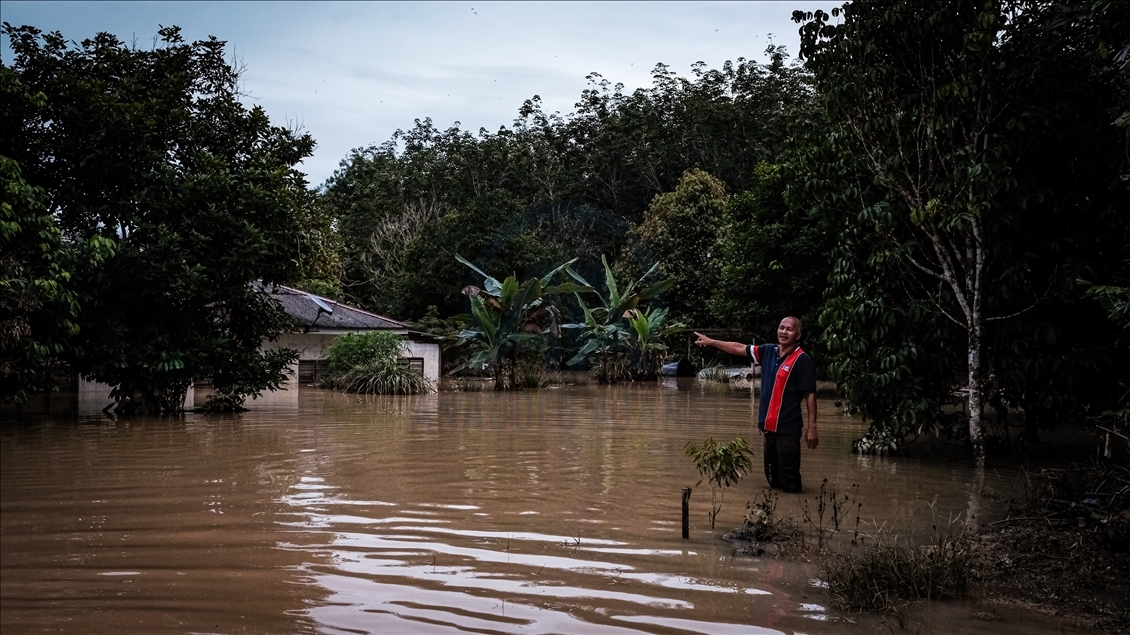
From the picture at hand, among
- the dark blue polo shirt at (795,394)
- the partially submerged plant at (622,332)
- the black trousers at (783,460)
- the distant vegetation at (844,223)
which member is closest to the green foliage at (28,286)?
the distant vegetation at (844,223)

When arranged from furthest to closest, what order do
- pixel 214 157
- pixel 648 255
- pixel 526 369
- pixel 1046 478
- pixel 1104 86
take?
pixel 648 255, pixel 526 369, pixel 214 157, pixel 1104 86, pixel 1046 478

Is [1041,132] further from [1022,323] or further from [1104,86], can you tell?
[1022,323]

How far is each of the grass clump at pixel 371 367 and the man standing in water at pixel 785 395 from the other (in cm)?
1645

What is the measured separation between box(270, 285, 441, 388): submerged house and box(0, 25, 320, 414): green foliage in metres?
8.82

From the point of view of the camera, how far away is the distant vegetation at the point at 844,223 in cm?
1009

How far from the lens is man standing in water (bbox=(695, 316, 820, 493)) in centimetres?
848

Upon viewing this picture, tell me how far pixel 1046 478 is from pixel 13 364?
44.9ft

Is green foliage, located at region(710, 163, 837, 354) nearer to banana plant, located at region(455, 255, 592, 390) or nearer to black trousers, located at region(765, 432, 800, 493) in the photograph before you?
banana plant, located at region(455, 255, 592, 390)

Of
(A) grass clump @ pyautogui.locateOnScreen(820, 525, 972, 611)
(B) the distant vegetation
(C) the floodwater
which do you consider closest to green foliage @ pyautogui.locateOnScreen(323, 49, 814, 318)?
(B) the distant vegetation

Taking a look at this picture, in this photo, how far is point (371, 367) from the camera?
24750 millimetres

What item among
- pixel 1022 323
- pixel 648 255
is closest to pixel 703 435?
pixel 1022 323

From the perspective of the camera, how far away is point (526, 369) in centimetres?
2897

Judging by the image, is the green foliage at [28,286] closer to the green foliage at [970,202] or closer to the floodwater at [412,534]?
the floodwater at [412,534]

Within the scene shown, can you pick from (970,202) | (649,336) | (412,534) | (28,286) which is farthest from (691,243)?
(412,534)
